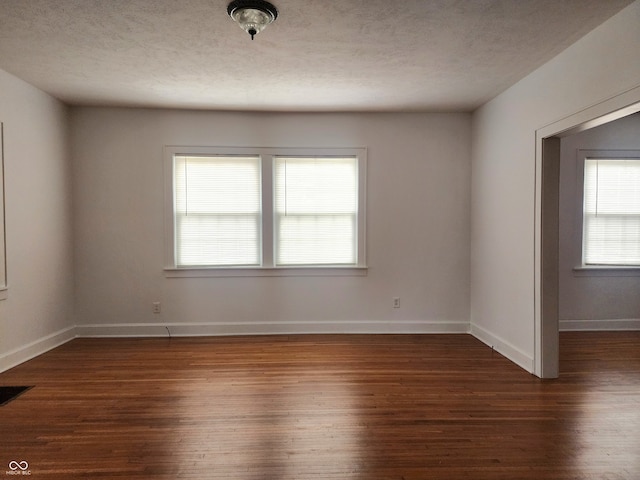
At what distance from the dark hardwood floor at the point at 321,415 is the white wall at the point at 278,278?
0.64m

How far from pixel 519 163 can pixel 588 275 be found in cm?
226

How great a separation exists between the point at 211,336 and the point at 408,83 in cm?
368

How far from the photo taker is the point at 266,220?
447 cm

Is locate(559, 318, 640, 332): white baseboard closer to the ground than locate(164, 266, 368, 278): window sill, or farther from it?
closer to the ground

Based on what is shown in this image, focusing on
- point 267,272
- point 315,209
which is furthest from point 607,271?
point 267,272

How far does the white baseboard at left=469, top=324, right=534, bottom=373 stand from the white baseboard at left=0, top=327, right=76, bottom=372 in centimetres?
494

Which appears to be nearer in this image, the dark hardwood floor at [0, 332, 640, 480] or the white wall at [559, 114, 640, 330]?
the dark hardwood floor at [0, 332, 640, 480]

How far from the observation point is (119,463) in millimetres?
2029

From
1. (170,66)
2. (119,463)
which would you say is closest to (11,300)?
(119,463)

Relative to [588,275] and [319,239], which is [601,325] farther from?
[319,239]

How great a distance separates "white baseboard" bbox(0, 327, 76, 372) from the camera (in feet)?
11.1

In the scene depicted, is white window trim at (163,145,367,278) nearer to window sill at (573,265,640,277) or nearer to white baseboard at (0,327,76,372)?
white baseboard at (0,327,76,372)

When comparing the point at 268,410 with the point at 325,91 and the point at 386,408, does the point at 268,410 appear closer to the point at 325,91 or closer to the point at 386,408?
the point at 386,408

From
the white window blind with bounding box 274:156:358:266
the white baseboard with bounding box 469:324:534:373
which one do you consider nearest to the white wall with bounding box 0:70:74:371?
the white window blind with bounding box 274:156:358:266
